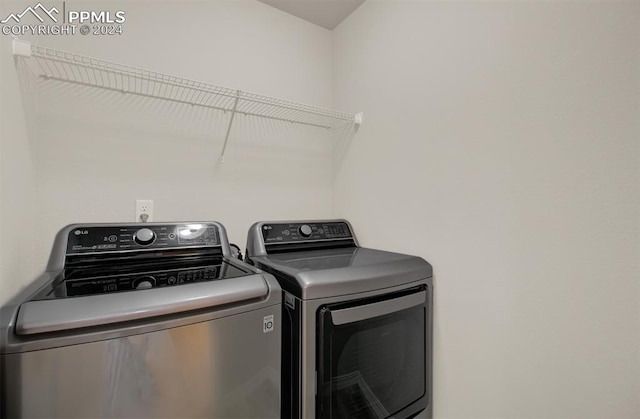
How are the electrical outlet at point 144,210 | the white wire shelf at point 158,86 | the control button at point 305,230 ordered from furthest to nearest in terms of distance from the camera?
the control button at point 305,230 → the electrical outlet at point 144,210 → the white wire shelf at point 158,86

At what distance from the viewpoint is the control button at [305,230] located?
4.83ft

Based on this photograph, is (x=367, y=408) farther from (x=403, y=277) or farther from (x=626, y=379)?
(x=626, y=379)

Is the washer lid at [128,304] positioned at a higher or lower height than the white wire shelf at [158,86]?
lower

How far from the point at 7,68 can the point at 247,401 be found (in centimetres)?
115

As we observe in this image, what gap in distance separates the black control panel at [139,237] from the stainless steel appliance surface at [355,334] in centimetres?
24

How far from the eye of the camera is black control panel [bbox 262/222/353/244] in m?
1.38

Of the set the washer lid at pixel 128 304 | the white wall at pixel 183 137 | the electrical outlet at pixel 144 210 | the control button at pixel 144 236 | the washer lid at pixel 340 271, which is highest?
the white wall at pixel 183 137

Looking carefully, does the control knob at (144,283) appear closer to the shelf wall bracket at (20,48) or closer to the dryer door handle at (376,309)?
the dryer door handle at (376,309)

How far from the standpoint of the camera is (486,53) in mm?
1026

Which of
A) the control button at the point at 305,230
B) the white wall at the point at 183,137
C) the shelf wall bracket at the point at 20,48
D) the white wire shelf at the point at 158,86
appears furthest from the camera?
the control button at the point at 305,230

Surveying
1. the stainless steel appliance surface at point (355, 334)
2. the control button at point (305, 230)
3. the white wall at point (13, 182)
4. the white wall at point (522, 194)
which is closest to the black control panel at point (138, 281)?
the white wall at point (13, 182)

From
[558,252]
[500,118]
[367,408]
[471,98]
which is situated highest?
[471,98]

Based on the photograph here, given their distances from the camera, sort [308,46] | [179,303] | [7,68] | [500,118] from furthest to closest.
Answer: [308,46] < [500,118] < [7,68] < [179,303]

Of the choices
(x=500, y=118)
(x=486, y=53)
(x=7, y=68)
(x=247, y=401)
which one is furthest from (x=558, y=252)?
(x=7, y=68)
